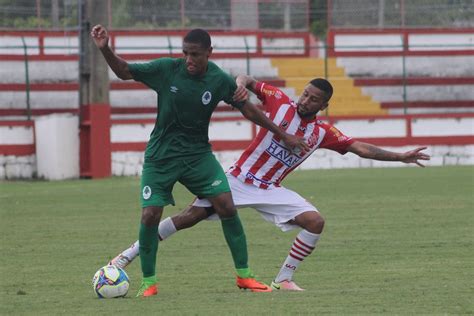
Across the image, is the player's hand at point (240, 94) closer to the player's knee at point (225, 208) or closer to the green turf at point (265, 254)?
the player's knee at point (225, 208)

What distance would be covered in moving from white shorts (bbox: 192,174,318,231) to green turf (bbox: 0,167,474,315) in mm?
616

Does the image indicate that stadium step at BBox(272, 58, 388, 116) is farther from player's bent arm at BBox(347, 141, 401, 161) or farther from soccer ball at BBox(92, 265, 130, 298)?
soccer ball at BBox(92, 265, 130, 298)

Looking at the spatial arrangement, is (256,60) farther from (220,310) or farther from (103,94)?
(220,310)

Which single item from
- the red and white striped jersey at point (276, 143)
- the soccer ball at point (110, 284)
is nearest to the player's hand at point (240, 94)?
the red and white striped jersey at point (276, 143)

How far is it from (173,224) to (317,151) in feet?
52.1

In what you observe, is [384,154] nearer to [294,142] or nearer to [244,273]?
[294,142]

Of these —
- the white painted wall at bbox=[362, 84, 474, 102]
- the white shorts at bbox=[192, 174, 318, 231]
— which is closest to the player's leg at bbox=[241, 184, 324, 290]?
the white shorts at bbox=[192, 174, 318, 231]

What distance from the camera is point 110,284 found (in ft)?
28.3

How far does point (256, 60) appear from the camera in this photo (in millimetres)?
30828

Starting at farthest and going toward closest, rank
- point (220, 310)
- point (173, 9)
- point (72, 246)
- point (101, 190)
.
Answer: point (173, 9) → point (101, 190) → point (72, 246) → point (220, 310)

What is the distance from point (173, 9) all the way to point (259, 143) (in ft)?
67.0

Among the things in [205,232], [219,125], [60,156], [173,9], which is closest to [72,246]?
[205,232]

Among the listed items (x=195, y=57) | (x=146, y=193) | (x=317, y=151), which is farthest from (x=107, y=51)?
(x=317, y=151)

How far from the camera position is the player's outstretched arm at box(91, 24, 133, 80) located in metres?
8.28
